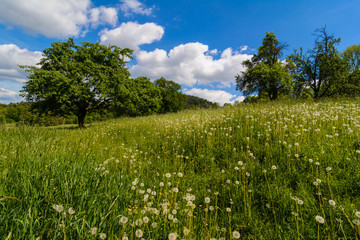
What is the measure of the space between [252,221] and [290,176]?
1306 millimetres

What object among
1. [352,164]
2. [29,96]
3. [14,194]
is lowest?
[352,164]

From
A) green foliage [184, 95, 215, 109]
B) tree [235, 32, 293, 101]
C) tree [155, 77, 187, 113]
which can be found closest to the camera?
green foliage [184, 95, 215, 109]

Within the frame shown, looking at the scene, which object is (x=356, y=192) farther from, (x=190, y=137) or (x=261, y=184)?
(x=190, y=137)

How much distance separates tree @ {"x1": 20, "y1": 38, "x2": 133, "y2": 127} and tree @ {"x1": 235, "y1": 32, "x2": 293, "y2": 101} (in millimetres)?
22777

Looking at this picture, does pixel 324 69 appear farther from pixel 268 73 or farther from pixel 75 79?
pixel 75 79

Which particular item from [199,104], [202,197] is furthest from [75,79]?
[202,197]

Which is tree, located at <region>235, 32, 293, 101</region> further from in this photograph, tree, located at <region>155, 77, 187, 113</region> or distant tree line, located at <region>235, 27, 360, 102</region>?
tree, located at <region>155, 77, 187, 113</region>

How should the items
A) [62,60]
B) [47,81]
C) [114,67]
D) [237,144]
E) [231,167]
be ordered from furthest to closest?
[114,67] < [62,60] < [47,81] < [237,144] < [231,167]

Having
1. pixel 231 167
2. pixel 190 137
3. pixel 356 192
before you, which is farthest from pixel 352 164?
pixel 190 137

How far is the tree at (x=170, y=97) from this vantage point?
5366cm

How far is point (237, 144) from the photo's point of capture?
438 centimetres

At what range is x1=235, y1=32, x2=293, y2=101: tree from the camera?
25.7 metres

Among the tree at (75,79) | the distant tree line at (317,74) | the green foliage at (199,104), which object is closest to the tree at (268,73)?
the distant tree line at (317,74)

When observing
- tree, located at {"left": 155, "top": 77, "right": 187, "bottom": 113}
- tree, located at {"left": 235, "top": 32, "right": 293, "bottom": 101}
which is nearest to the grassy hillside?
tree, located at {"left": 235, "top": 32, "right": 293, "bottom": 101}
